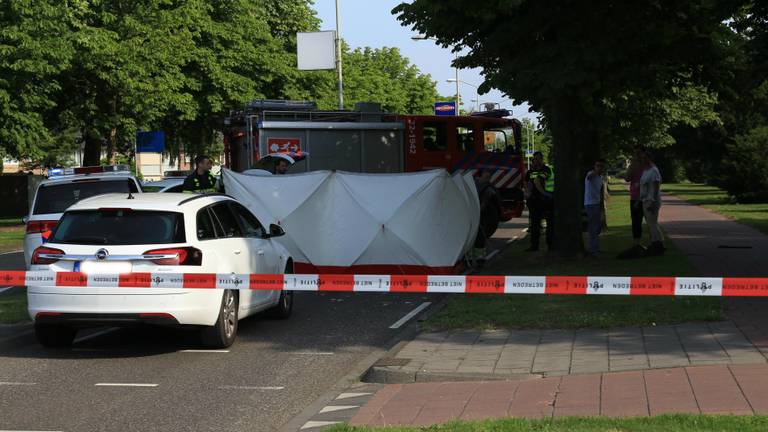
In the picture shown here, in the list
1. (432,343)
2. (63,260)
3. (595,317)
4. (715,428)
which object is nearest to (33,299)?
(63,260)

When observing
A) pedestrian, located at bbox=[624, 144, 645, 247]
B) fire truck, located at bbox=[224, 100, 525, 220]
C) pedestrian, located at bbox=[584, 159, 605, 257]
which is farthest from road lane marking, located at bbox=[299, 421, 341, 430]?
fire truck, located at bbox=[224, 100, 525, 220]

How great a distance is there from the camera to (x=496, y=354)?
30.3ft

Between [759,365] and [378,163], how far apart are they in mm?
16002

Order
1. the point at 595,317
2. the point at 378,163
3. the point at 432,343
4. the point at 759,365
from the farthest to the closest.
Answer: the point at 378,163 → the point at 595,317 → the point at 432,343 → the point at 759,365

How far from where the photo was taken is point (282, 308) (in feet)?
40.9

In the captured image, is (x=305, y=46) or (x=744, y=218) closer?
(x=744, y=218)

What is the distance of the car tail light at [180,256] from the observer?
380 inches

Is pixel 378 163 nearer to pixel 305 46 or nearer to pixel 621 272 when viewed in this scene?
pixel 621 272

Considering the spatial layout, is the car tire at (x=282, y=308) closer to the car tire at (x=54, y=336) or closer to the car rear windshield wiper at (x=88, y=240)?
the car tire at (x=54, y=336)

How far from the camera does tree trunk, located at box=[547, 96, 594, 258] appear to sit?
17406 millimetres

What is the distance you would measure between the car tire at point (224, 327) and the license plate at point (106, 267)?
1.02 m

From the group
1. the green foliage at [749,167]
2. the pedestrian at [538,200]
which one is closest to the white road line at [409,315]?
the pedestrian at [538,200]

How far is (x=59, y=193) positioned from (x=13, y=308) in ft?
8.29

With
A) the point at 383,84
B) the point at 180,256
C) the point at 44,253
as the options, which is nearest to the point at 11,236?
the point at 44,253
